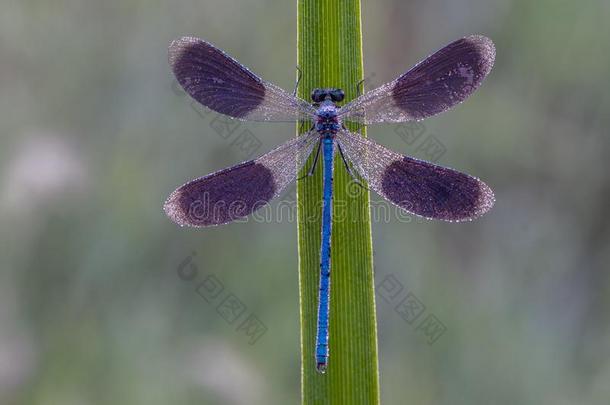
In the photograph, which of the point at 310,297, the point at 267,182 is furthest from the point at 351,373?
the point at 267,182

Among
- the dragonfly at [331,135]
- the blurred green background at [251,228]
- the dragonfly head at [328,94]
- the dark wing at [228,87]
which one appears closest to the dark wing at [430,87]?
the dragonfly at [331,135]

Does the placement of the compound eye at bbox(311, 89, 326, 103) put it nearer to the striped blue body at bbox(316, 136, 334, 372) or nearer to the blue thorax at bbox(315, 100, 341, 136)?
the blue thorax at bbox(315, 100, 341, 136)

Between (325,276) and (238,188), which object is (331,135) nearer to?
(238,188)

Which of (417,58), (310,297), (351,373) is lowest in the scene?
(351,373)

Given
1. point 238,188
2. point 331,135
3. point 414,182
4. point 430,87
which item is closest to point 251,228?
point 238,188

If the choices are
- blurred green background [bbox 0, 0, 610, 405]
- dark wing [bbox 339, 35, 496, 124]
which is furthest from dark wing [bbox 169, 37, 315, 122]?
blurred green background [bbox 0, 0, 610, 405]

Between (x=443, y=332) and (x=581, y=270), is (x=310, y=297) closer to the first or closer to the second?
(x=443, y=332)
